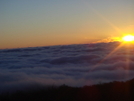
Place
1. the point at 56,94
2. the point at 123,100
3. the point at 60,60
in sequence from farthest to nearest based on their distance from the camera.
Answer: the point at 60,60 → the point at 56,94 → the point at 123,100

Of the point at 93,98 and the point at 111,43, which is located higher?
the point at 111,43

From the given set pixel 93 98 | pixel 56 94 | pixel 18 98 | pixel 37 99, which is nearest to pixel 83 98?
pixel 93 98

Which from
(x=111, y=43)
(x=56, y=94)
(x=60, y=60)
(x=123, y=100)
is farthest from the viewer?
(x=111, y=43)

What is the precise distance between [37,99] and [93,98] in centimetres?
178

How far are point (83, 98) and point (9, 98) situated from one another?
2405mm

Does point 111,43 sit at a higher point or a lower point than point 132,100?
higher

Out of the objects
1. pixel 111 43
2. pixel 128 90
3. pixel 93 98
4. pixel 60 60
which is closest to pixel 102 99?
pixel 93 98

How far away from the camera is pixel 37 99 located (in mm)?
6719

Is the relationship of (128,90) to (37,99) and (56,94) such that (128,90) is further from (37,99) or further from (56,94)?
(37,99)

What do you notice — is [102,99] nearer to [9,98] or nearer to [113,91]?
[113,91]

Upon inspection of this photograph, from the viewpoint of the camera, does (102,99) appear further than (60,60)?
No

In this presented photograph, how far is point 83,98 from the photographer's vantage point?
265 inches

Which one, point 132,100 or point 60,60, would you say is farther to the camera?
point 60,60

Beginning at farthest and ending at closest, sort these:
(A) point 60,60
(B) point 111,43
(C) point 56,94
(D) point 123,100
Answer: (B) point 111,43, (A) point 60,60, (C) point 56,94, (D) point 123,100
